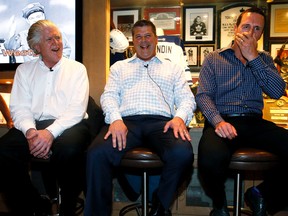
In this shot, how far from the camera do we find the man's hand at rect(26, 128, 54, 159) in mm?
1592

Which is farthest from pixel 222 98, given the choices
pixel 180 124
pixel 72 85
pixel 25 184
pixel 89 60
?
pixel 25 184

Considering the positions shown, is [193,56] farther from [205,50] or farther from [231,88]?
[231,88]

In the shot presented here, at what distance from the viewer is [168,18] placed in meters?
3.18

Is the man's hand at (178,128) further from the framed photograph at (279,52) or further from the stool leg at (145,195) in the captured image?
the framed photograph at (279,52)

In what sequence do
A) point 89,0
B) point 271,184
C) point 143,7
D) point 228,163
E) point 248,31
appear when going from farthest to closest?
point 143,7 < point 89,0 < point 248,31 < point 271,184 < point 228,163

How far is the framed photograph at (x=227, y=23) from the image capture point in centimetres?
310

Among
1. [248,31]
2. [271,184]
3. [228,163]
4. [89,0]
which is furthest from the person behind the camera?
[89,0]

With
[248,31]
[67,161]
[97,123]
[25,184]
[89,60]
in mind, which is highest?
[248,31]

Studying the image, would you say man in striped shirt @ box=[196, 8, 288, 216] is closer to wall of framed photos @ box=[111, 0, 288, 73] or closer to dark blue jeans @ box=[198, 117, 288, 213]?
dark blue jeans @ box=[198, 117, 288, 213]

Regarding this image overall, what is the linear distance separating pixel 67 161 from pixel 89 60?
39.0 inches

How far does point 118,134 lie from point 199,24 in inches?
79.2

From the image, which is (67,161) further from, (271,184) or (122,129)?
(271,184)

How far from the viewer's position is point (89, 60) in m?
2.32

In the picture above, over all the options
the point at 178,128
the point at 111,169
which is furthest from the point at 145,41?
the point at 111,169
